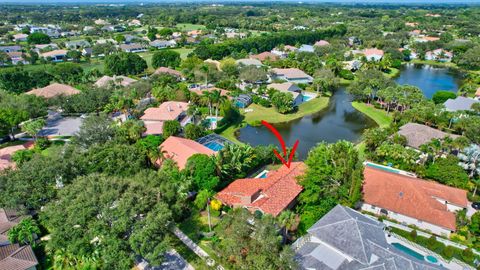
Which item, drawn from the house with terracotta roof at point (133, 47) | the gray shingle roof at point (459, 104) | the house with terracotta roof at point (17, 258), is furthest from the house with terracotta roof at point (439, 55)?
the house with terracotta roof at point (17, 258)

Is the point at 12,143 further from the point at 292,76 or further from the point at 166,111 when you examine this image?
the point at 292,76

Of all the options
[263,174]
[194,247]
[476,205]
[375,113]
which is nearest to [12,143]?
[194,247]

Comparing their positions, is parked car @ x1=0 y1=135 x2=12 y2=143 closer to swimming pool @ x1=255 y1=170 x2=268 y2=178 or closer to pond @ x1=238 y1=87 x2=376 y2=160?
pond @ x1=238 y1=87 x2=376 y2=160

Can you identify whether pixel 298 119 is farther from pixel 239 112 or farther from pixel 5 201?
Answer: pixel 5 201

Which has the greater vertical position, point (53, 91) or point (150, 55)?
point (53, 91)

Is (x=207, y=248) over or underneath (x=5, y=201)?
underneath

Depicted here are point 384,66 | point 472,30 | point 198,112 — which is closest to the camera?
point 198,112

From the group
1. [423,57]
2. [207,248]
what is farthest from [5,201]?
[423,57]
